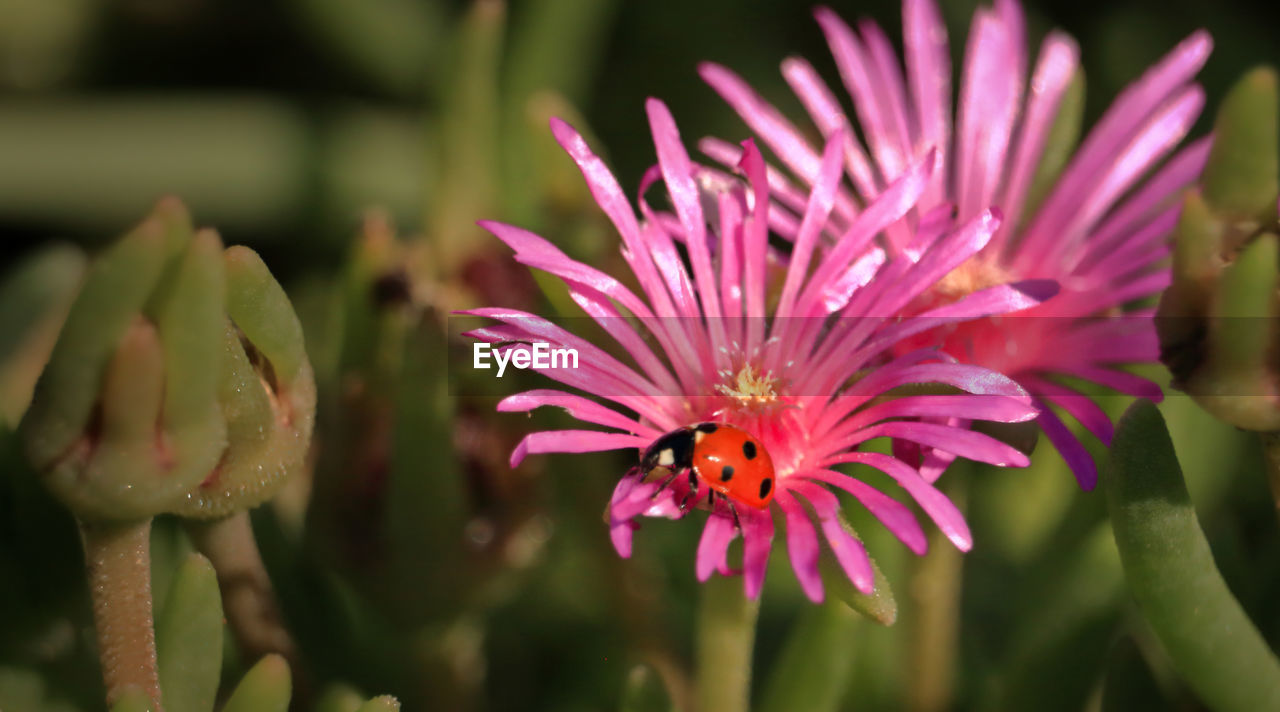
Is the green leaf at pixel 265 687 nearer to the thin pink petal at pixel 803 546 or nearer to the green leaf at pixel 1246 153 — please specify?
the thin pink petal at pixel 803 546

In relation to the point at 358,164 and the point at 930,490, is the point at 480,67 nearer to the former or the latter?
the point at 358,164

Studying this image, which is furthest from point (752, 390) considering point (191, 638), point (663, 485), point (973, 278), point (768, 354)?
point (191, 638)

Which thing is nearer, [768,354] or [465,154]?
[768,354]

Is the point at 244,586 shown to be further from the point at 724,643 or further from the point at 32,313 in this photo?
the point at 32,313

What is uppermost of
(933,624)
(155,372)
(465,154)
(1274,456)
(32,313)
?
(465,154)

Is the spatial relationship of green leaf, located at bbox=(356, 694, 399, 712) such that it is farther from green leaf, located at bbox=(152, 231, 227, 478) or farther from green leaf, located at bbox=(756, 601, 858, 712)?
green leaf, located at bbox=(756, 601, 858, 712)

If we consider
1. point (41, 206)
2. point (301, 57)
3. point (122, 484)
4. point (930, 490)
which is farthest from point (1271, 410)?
point (301, 57)

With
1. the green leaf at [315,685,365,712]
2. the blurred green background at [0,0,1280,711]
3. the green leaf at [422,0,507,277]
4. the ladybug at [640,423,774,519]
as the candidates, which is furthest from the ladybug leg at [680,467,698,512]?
the green leaf at [422,0,507,277]
